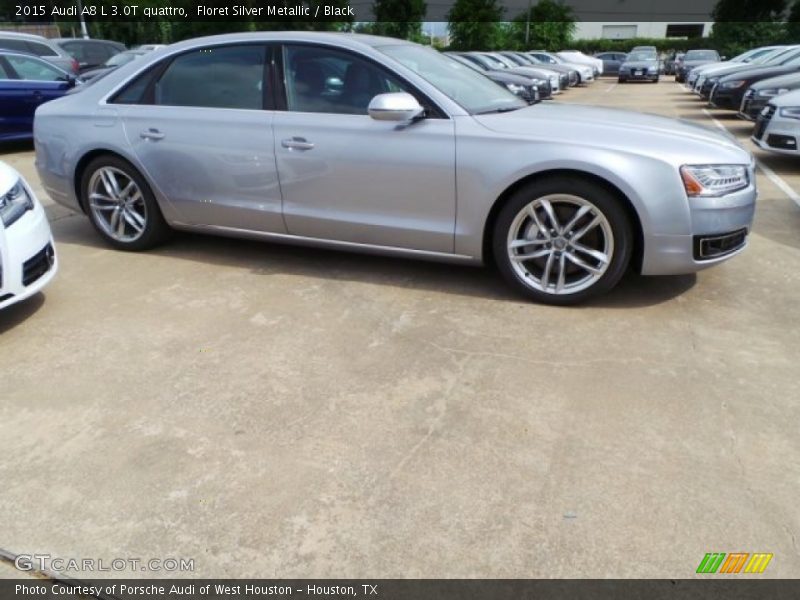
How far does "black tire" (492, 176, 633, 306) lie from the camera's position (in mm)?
3498

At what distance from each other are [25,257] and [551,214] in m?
2.92

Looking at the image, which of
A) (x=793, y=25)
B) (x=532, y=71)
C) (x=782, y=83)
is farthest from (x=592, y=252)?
(x=793, y=25)

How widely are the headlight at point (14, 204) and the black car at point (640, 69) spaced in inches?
1139

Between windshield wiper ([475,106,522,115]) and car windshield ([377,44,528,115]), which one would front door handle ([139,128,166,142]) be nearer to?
car windshield ([377,44,528,115])

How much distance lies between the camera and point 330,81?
13.3 feet

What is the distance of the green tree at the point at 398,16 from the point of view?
3550 cm

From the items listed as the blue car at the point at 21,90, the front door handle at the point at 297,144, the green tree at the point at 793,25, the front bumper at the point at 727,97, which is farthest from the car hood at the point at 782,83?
the green tree at the point at 793,25

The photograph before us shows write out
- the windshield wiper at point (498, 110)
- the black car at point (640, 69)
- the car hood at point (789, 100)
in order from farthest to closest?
the black car at point (640, 69)
the car hood at point (789, 100)
the windshield wiper at point (498, 110)

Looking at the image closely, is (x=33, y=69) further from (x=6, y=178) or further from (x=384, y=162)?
(x=384, y=162)

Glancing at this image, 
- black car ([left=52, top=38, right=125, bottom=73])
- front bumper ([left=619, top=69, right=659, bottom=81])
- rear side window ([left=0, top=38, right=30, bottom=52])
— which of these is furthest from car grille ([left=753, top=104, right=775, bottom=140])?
front bumper ([left=619, top=69, right=659, bottom=81])

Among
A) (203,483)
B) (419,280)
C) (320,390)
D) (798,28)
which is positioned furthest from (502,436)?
(798,28)

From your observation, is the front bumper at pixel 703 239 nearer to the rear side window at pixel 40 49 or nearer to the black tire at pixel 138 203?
the black tire at pixel 138 203

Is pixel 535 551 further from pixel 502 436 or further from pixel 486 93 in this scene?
pixel 486 93

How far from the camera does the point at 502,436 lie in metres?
2.58
